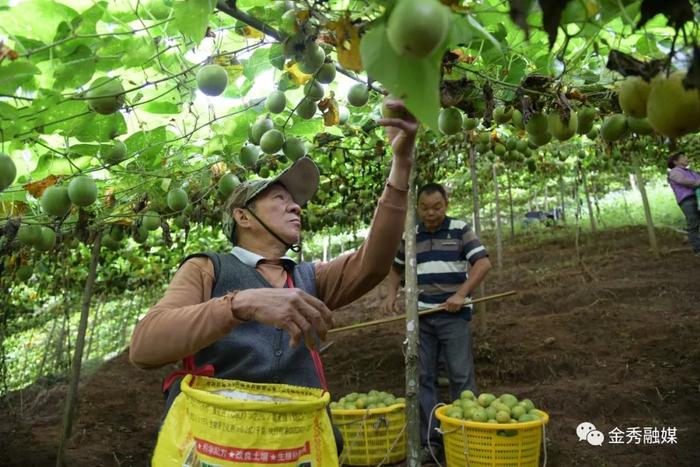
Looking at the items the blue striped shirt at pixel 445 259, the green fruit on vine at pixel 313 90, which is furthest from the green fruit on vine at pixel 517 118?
the blue striped shirt at pixel 445 259

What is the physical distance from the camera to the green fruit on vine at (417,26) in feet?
2.80

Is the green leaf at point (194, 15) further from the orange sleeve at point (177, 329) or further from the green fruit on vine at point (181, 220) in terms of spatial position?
the green fruit on vine at point (181, 220)

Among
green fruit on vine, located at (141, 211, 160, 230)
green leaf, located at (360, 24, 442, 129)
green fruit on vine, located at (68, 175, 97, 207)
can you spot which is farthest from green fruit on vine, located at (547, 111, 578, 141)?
green fruit on vine, located at (141, 211, 160, 230)

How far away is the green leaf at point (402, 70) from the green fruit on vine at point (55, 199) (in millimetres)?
2140

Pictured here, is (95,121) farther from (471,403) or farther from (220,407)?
(471,403)

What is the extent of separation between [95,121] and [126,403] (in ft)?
21.4

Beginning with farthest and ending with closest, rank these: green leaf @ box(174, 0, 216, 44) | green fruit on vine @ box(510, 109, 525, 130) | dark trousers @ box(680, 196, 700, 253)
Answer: dark trousers @ box(680, 196, 700, 253), green fruit on vine @ box(510, 109, 525, 130), green leaf @ box(174, 0, 216, 44)

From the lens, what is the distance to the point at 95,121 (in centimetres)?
232

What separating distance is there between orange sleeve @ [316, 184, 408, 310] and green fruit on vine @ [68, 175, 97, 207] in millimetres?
1186

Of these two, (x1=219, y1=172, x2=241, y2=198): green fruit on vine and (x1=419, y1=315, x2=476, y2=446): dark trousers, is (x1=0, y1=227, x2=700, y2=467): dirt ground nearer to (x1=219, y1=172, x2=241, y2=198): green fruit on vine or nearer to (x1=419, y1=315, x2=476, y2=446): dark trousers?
(x1=419, y1=315, x2=476, y2=446): dark trousers

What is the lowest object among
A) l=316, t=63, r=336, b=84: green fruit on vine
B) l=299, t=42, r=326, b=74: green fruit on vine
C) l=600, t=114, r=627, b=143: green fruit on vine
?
l=600, t=114, r=627, b=143: green fruit on vine

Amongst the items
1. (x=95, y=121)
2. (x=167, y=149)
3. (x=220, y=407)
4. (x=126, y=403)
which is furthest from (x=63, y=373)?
(x=220, y=407)

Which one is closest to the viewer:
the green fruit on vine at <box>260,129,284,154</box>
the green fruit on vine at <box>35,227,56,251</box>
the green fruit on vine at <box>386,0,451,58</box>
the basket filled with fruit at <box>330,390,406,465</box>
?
the green fruit on vine at <box>386,0,451,58</box>

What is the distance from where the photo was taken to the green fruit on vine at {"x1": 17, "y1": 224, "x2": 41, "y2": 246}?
11.0 ft
